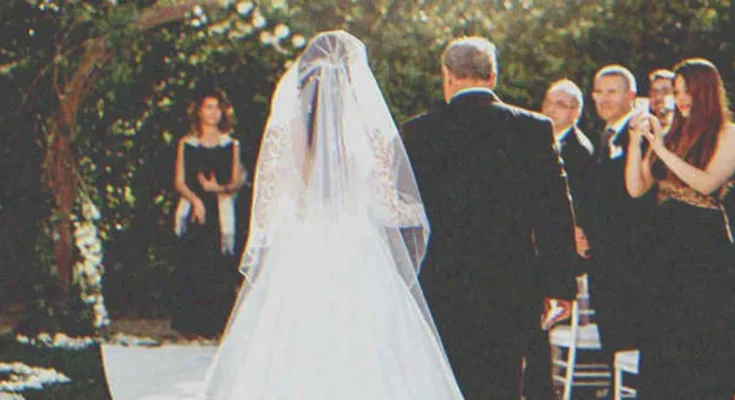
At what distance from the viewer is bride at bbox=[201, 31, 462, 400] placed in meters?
6.09

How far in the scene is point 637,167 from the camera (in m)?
6.86

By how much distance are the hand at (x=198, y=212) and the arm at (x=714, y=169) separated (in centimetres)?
472

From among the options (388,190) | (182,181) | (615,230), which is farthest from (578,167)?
(182,181)

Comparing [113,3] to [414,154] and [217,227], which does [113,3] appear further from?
[414,154]

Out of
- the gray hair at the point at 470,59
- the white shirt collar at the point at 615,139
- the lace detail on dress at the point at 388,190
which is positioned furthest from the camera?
the white shirt collar at the point at 615,139

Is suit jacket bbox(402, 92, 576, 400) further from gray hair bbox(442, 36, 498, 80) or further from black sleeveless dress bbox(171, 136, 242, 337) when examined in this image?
black sleeveless dress bbox(171, 136, 242, 337)

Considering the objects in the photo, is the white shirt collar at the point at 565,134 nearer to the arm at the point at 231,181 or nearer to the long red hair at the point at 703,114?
the long red hair at the point at 703,114

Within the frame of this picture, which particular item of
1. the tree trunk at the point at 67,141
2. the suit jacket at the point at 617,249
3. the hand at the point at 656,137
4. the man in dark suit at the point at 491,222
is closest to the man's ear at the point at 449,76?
the man in dark suit at the point at 491,222

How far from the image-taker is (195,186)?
10.5 meters

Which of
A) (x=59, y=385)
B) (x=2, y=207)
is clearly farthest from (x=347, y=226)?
(x=2, y=207)

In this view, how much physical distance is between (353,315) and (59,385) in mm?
3029

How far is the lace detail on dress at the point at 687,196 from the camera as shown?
6.46 metres

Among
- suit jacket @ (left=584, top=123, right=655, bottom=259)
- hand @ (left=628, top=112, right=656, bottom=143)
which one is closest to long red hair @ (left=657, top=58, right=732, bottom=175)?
hand @ (left=628, top=112, right=656, bottom=143)

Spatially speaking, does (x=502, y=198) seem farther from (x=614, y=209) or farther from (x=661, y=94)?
(x=661, y=94)
